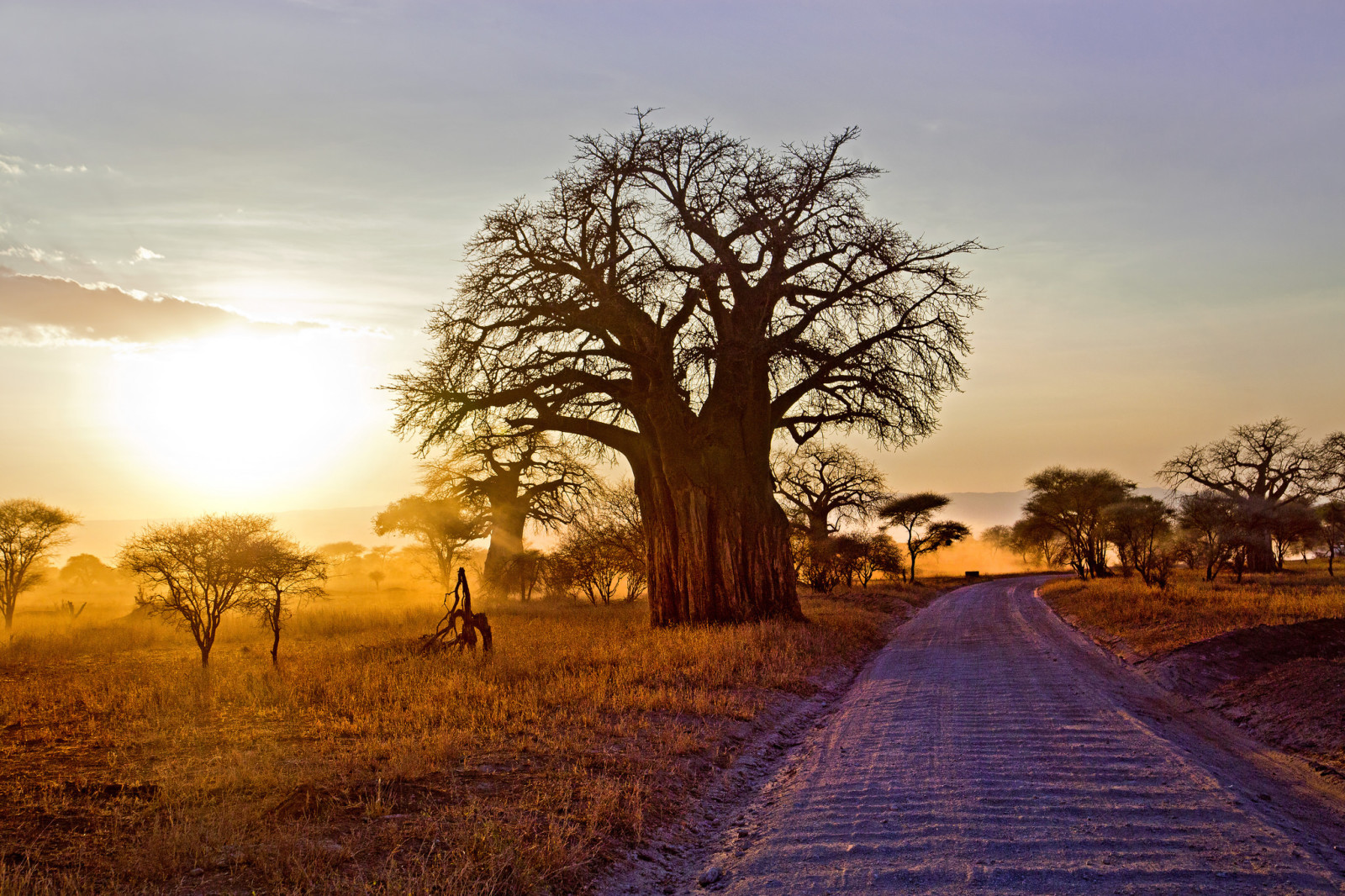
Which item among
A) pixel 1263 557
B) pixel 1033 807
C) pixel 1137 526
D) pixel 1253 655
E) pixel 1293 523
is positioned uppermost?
pixel 1293 523

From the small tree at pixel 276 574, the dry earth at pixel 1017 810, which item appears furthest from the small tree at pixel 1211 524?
the small tree at pixel 276 574

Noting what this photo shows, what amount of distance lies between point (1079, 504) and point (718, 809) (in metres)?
39.6

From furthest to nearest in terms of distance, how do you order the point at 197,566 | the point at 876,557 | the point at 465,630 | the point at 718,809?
1. the point at 876,557
2. the point at 197,566
3. the point at 465,630
4. the point at 718,809

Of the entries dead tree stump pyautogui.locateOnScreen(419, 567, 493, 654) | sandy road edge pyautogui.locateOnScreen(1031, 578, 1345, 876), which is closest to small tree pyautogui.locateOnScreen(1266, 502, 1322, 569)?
sandy road edge pyautogui.locateOnScreen(1031, 578, 1345, 876)

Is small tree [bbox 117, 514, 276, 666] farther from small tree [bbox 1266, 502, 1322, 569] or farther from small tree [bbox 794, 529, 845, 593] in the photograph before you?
small tree [bbox 1266, 502, 1322, 569]

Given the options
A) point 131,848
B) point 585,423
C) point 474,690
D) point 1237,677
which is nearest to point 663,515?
point 585,423

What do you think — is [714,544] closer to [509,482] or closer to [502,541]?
[509,482]

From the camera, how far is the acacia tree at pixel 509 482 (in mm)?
17109

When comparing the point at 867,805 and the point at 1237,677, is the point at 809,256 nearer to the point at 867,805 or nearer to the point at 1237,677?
the point at 1237,677

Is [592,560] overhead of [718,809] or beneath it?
overhead

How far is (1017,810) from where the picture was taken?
492cm

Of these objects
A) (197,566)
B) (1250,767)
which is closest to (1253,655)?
(1250,767)

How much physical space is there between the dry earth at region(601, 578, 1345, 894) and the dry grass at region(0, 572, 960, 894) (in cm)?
65

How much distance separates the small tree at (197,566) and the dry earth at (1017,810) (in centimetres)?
1037
